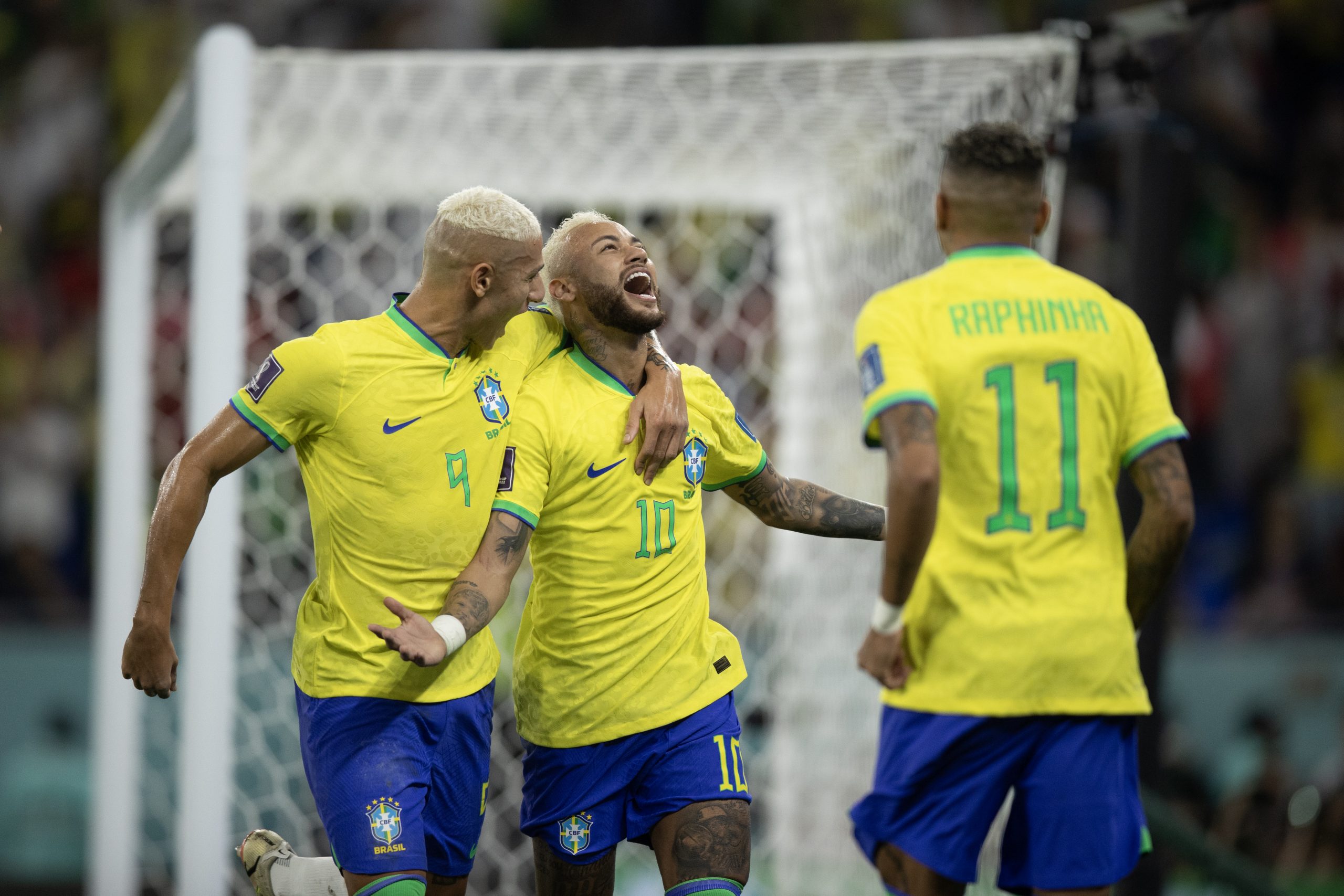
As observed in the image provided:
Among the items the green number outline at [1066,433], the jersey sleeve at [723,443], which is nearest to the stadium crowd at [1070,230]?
the jersey sleeve at [723,443]

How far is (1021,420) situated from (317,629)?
4.59ft

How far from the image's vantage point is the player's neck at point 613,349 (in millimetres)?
2811

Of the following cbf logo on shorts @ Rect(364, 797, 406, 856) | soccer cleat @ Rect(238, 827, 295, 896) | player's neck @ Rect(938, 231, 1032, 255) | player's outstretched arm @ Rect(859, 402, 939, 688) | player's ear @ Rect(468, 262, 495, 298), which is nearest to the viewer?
player's outstretched arm @ Rect(859, 402, 939, 688)

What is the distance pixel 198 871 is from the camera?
3.56 meters

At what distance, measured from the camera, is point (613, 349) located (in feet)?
9.23

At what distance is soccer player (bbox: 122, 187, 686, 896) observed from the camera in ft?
8.50

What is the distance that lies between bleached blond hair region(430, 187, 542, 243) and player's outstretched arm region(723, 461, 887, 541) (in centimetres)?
71

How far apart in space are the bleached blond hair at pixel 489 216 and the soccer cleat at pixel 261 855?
51.2 inches

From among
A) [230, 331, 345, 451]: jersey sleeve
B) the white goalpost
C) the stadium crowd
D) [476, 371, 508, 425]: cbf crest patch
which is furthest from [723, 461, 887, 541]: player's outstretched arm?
the stadium crowd

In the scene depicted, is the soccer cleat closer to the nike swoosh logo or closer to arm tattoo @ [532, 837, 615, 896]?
arm tattoo @ [532, 837, 615, 896]

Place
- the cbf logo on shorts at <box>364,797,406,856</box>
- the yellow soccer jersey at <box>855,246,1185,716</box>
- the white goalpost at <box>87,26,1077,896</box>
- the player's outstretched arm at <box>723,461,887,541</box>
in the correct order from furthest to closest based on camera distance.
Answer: the white goalpost at <box>87,26,1077,896</box>
the player's outstretched arm at <box>723,461,887,541</box>
the cbf logo on shorts at <box>364,797,406,856</box>
the yellow soccer jersey at <box>855,246,1185,716</box>

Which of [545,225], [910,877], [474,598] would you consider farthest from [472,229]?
[545,225]

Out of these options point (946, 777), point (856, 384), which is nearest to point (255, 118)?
point (856, 384)

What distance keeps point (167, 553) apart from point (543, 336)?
858mm
